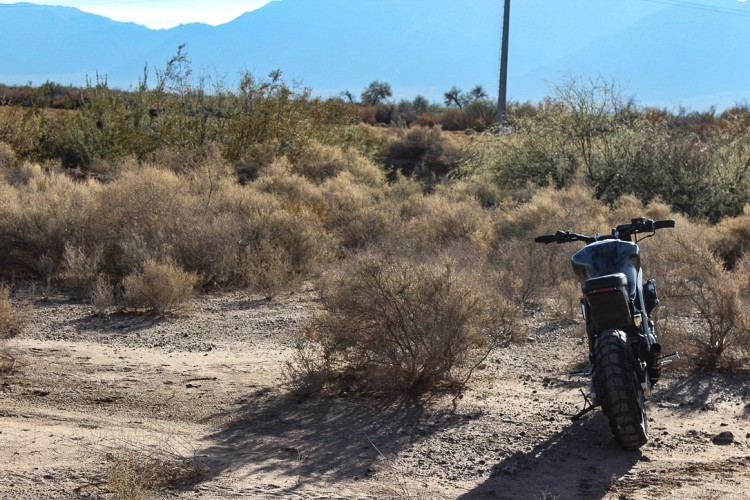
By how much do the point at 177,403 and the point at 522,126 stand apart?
16003 millimetres

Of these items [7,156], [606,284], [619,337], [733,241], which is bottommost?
[733,241]

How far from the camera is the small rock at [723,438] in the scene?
6.16 metres

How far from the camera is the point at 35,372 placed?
7770 mm

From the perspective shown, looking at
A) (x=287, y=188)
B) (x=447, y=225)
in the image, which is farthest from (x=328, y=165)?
(x=447, y=225)

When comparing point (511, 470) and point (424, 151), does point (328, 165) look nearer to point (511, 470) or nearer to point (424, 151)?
point (424, 151)

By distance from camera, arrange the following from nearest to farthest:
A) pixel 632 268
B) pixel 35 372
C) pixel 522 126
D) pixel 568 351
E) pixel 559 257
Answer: pixel 632 268, pixel 35 372, pixel 568 351, pixel 559 257, pixel 522 126

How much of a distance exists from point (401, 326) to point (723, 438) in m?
2.45

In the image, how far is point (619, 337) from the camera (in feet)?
18.4

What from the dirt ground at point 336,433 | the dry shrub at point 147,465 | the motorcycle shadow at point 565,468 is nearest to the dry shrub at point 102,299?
the dirt ground at point 336,433

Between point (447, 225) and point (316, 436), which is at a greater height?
point (447, 225)

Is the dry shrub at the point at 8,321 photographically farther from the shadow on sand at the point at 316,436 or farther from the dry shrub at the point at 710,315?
the dry shrub at the point at 710,315

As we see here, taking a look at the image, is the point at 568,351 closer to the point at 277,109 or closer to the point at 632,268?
the point at 632,268

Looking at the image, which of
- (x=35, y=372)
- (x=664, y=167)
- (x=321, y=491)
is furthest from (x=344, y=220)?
(x=321, y=491)

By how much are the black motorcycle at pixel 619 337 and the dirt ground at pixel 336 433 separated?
36cm
